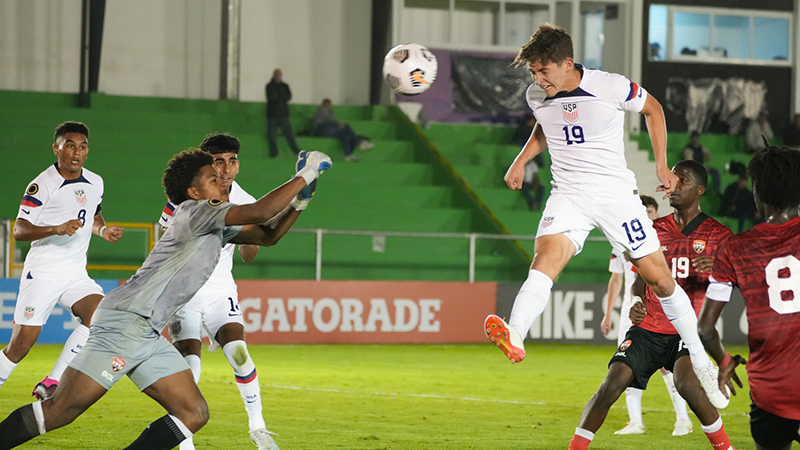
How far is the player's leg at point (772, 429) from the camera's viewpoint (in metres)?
4.66

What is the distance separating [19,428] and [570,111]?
3.63 metres

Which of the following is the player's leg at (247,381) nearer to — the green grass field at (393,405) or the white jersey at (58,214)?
the green grass field at (393,405)

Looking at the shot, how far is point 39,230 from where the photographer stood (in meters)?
8.05

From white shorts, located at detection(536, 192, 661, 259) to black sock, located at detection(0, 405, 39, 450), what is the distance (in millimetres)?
3132

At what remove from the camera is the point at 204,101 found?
23.5 m

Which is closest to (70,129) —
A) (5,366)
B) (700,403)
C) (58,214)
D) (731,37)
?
(58,214)

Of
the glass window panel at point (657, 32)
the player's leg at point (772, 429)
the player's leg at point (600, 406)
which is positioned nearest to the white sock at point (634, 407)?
the player's leg at point (600, 406)

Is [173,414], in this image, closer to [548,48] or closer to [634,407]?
[548,48]

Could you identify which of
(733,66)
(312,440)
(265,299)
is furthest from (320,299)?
(733,66)

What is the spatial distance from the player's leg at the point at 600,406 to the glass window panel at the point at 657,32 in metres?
21.8

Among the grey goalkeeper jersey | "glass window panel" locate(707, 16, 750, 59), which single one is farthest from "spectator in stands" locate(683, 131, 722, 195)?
the grey goalkeeper jersey

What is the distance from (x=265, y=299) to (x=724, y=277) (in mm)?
11793

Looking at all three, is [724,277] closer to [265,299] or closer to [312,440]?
[312,440]

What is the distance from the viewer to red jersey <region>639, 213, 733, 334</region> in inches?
265
